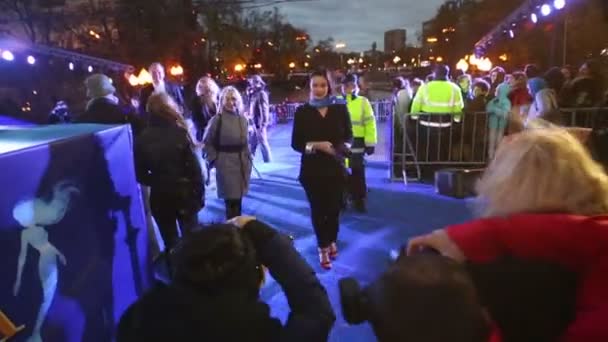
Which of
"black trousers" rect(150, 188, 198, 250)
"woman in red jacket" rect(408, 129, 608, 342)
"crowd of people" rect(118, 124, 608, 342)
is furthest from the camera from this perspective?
"black trousers" rect(150, 188, 198, 250)

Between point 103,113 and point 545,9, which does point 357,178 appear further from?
point 545,9

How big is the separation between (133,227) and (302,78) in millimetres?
45361

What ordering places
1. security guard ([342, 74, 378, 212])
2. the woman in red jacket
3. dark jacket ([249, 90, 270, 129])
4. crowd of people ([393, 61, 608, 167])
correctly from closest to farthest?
the woman in red jacket, security guard ([342, 74, 378, 212]), crowd of people ([393, 61, 608, 167]), dark jacket ([249, 90, 270, 129])

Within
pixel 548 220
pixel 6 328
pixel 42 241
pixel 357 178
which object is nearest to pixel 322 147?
pixel 357 178

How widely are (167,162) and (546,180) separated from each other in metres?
3.21

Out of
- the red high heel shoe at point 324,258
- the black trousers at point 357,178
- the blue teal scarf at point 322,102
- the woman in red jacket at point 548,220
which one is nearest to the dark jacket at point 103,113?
the blue teal scarf at point 322,102

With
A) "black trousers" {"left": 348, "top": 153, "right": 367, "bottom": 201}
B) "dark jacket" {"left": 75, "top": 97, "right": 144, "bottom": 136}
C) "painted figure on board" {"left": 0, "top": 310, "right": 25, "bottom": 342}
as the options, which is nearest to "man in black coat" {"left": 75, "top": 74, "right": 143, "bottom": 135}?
"dark jacket" {"left": 75, "top": 97, "right": 144, "bottom": 136}

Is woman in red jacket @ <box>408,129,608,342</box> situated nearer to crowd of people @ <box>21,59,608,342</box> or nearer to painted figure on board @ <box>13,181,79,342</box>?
crowd of people @ <box>21,59,608,342</box>

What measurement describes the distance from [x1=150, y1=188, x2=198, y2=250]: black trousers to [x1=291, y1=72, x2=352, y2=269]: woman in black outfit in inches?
44.3

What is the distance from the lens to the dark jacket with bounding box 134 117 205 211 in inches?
164

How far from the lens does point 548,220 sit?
4.81ft

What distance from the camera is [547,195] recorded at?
1.55 metres

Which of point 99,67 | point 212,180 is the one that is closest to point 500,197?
point 212,180

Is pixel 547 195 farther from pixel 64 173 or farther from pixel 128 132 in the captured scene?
pixel 128 132
